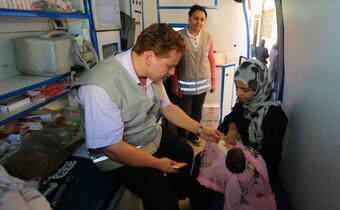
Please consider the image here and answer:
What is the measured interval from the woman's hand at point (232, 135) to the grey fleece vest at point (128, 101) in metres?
0.47

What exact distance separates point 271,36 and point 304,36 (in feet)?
2.97

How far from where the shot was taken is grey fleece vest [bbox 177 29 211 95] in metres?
2.50

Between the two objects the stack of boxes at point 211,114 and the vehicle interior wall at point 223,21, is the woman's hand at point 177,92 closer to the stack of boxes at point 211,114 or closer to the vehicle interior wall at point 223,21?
the stack of boxes at point 211,114

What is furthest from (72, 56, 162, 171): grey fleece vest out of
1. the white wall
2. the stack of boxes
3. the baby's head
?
the stack of boxes

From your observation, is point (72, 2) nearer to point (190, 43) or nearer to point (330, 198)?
point (190, 43)

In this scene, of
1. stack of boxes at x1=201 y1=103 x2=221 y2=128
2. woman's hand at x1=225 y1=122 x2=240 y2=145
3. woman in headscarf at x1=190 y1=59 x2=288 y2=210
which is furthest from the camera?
stack of boxes at x1=201 y1=103 x2=221 y2=128

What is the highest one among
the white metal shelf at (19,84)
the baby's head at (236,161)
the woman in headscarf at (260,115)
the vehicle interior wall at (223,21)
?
the vehicle interior wall at (223,21)

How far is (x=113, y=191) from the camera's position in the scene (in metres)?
1.21

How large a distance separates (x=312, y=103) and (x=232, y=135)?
0.52 metres

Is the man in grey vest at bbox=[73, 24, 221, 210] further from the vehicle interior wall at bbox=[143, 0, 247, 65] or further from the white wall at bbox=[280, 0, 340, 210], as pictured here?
the vehicle interior wall at bbox=[143, 0, 247, 65]

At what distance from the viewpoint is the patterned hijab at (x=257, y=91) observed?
138cm

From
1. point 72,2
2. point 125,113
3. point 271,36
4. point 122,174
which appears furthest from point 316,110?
point 72,2

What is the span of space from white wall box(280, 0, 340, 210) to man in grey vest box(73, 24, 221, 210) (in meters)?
0.64

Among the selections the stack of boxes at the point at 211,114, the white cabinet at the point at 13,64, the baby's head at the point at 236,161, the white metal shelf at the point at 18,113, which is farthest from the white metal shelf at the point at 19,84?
the stack of boxes at the point at 211,114
